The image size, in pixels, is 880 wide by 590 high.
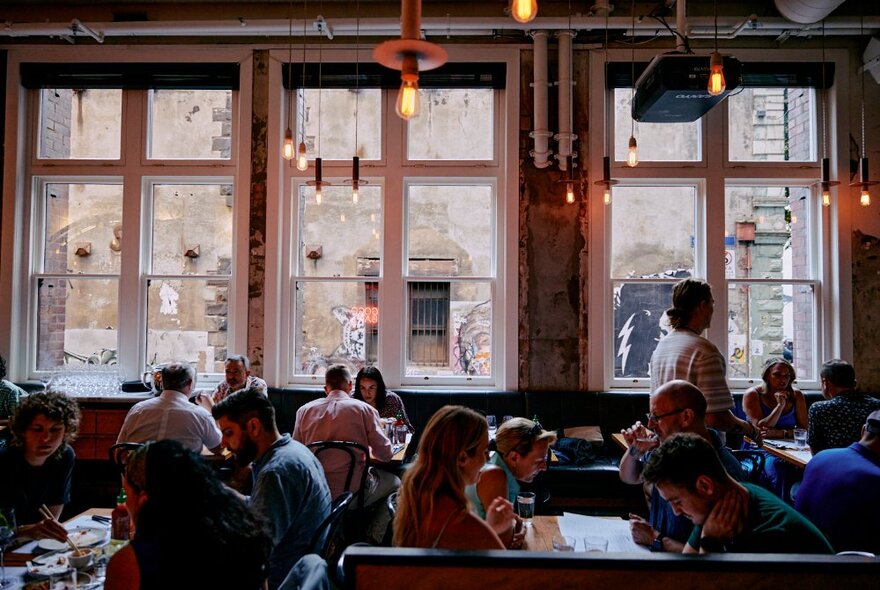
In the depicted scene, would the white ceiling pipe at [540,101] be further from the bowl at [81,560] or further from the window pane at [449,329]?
the bowl at [81,560]

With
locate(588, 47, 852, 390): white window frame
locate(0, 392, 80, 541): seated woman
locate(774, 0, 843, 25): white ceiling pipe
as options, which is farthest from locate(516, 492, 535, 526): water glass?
locate(774, 0, 843, 25): white ceiling pipe

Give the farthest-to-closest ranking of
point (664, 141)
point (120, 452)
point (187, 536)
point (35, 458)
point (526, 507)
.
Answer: point (664, 141) < point (120, 452) < point (35, 458) < point (526, 507) < point (187, 536)

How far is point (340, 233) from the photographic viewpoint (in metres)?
5.81

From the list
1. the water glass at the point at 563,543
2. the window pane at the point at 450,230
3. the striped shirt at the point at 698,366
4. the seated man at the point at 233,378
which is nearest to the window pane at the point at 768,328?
the window pane at the point at 450,230

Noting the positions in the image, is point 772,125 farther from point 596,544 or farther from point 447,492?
point 447,492

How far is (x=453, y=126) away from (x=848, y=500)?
4504 millimetres

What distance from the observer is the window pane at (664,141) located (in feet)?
18.6

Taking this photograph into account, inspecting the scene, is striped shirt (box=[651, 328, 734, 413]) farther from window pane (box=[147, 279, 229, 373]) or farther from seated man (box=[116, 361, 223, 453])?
window pane (box=[147, 279, 229, 373])

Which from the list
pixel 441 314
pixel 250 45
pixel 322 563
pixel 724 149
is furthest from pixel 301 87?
pixel 322 563

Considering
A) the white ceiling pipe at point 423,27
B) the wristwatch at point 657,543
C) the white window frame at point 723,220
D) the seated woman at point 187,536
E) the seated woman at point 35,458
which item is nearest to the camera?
the seated woman at point 187,536

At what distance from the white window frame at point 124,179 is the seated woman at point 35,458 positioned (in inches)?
114

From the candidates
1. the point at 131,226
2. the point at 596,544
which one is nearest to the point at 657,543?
the point at 596,544

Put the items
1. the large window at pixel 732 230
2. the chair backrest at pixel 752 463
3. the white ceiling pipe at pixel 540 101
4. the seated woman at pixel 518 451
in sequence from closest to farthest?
the seated woman at pixel 518 451
the chair backrest at pixel 752 463
the white ceiling pipe at pixel 540 101
the large window at pixel 732 230

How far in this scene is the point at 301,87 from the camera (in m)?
5.75
